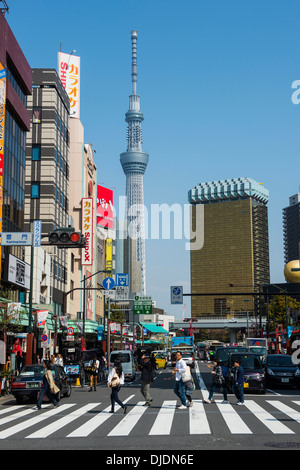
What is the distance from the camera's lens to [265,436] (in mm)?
14922

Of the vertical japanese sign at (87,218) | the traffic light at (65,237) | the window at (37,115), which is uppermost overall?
the window at (37,115)

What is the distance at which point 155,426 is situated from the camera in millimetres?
17094

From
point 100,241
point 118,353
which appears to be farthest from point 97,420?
point 100,241

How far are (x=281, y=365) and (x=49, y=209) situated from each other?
40.4 metres

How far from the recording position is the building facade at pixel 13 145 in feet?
147

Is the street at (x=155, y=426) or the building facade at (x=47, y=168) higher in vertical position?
the building facade at (x=47, y=168)

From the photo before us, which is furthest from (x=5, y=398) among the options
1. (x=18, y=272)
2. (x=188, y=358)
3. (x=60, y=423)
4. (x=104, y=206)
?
(x=104, y=206)

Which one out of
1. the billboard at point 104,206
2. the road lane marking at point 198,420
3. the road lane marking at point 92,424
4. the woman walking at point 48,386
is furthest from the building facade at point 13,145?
the billboard at point 104,206

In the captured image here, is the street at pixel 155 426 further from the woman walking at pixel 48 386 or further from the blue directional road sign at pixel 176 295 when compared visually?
the blue directional road sign at pixel 176 295

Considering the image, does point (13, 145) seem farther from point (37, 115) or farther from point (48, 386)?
point (48, 386)

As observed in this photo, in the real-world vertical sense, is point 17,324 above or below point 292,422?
above

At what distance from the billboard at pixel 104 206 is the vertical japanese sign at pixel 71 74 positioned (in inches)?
1556
